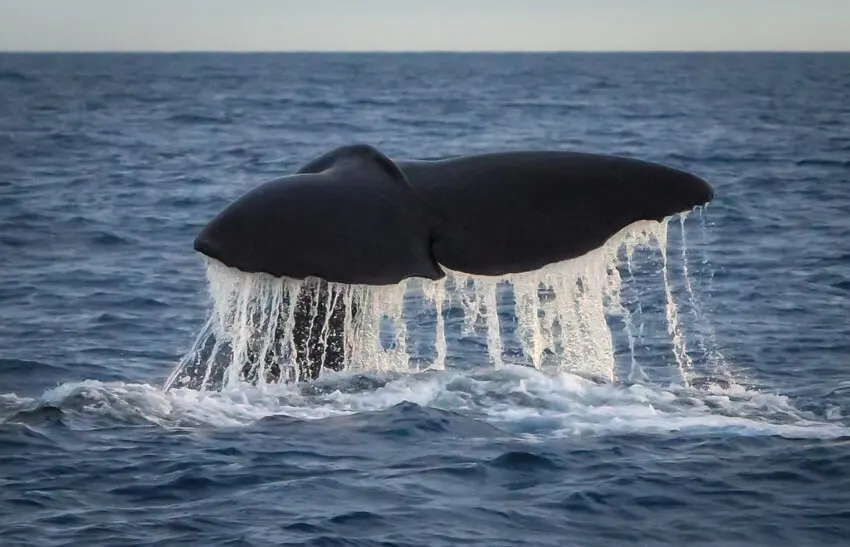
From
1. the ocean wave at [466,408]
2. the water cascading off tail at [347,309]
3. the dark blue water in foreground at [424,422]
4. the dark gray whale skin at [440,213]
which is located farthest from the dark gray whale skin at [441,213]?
the ocean wave at [466,408]

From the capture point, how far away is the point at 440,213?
6.07m

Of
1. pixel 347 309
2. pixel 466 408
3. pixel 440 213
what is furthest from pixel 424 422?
pixel 440 213

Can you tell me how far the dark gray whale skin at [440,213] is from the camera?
18.2 ft

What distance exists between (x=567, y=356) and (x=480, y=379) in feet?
1.71

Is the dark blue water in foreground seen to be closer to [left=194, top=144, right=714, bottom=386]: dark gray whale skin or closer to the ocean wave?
the ocean wave

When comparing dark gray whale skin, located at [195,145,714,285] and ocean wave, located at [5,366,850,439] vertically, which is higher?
dark gray whale skin, located at [195,145,714,285]

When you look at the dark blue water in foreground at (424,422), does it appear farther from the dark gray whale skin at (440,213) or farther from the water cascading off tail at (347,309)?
the dark gray whale skin at (440,213)

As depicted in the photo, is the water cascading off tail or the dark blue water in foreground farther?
the dark blue water in foreground

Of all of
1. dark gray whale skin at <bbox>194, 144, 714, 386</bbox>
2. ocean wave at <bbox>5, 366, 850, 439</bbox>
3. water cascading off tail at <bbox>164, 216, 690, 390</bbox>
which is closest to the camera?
dark gray whale skin at <bbox>194, 144, 714, 386</bbox>

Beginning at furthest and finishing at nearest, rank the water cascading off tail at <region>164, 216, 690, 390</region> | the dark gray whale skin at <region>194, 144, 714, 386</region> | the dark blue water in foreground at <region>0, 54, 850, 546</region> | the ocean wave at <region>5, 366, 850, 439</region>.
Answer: the ocean wave at <region>5, 366, 850, 439</region> → the dark blue water in foreground at <region>0, 54, 850, 546</region> → the water cascading off tail at <region>164, 216, 690, 390</region> → the dark gray whale skin at <region>194, 144, 714, 386</region>

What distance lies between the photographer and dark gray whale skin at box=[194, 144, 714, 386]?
218 inches

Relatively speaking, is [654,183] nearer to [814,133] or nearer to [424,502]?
[424,502]

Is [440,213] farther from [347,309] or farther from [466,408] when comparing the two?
[466,408]

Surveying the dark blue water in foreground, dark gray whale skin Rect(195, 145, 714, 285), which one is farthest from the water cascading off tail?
the dark blue water in foreground
